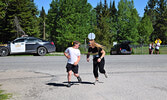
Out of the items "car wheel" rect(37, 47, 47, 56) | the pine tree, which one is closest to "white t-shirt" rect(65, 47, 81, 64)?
"car wheel" rect(37, 47, 47, 56)

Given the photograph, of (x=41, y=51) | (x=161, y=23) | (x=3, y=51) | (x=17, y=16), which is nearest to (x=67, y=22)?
(x=17, y=16)

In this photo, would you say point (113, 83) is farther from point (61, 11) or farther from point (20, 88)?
point (61, 11)

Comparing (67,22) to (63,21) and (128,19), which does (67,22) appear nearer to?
(63,21)

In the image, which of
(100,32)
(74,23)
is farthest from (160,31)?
(100,32)

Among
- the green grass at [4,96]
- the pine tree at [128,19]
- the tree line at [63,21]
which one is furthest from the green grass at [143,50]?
the pine tree at [128,19]

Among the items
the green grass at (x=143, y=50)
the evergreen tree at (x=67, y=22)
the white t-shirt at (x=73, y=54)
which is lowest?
the white t-shirt at (x=73, y=54)

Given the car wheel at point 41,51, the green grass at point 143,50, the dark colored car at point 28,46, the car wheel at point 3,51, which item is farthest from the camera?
the green grass at point 143,50

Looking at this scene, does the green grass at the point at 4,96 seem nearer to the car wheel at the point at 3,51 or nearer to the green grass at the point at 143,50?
the car wheel at the point at 3,51

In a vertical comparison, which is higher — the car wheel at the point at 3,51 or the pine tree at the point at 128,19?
the pine tree at the point at 128,19

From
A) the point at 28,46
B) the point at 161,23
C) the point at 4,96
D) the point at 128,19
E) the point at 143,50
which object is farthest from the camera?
the point at 161,23

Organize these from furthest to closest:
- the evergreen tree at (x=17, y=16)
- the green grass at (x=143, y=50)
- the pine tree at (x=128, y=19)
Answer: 1. the pine tree at (x=128, y=19)
2. the evergreen tree at (x=17, y=16)
3. the green grass at (x=143, y=50)

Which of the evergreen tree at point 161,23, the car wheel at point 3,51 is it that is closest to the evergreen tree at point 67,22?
the car wheel at point 3,51

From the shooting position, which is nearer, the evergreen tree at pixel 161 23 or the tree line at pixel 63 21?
the tree line at pixel 63 21

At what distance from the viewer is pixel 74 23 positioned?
5062 cm
